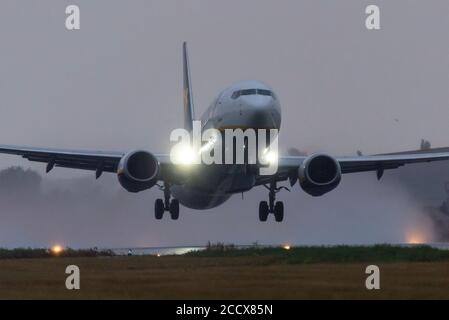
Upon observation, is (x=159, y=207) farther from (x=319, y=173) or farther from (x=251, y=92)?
(x=251, y=92)

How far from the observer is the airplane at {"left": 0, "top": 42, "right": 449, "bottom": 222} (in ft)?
130

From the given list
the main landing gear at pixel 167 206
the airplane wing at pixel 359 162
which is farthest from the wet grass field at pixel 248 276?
the main landing gear at pixel 167 206

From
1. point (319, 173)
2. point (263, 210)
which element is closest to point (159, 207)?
point (263, 210)

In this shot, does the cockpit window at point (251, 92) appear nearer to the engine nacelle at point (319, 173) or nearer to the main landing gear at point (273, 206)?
the engine nacelle at point (319, 173)

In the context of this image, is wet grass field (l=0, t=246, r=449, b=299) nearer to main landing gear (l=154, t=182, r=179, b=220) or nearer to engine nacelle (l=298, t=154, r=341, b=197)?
engine nacelle (l=298, t=154, r=341, b=197)

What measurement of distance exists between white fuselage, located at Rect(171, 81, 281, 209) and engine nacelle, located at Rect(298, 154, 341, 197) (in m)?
2.16

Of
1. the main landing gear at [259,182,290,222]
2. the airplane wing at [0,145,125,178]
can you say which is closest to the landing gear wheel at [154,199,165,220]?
the airplane wing at [0,145,125,178]

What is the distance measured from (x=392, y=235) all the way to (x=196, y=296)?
1618 inches

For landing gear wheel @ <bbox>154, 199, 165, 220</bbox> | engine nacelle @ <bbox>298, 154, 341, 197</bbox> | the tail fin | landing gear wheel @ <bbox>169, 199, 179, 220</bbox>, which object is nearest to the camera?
engine nacelle @ <bbox>298, 154, 341, 197</bbox>

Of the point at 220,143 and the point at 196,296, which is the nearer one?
the point at 196,296

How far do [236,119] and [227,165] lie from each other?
1.87 m
